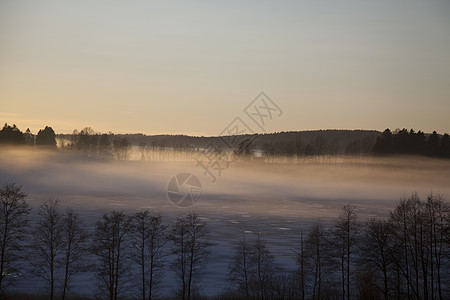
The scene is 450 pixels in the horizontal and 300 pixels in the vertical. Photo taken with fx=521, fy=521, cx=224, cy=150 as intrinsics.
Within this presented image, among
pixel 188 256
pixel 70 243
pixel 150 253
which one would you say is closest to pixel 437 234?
pixel 188 256

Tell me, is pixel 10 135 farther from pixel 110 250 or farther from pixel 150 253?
pixel 110 250

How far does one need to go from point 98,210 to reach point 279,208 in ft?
177

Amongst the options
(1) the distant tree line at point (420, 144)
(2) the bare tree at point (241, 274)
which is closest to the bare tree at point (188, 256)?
(2) the bare tree at point (241, 274)

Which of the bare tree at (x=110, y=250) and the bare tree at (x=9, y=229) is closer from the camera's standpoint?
the bare tree at (x=9, y=229)

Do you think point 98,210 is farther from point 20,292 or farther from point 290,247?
point 20,292

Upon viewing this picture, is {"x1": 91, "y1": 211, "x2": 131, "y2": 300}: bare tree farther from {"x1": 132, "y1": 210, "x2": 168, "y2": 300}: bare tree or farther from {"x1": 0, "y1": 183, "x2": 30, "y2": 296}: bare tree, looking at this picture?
{"x1": 0, "y1": 183, "x2": 30, "y2": 296}: bare tree

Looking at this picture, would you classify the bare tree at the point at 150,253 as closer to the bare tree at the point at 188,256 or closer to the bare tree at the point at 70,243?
the bare tree at the point at 188,256

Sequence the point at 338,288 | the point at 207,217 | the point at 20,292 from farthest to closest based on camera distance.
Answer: the point at 207,217
the point at 338,288
the point at 20,292

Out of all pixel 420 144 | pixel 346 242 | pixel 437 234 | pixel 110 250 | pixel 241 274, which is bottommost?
pixel 241 274

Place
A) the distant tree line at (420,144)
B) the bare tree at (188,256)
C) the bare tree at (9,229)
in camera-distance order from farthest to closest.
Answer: the distant tree line at (420,144)
the bare tree at (188,256)
the bare tree at (9,229)

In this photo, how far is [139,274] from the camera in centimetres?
6756

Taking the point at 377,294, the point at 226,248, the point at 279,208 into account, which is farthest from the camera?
the point at 279,208

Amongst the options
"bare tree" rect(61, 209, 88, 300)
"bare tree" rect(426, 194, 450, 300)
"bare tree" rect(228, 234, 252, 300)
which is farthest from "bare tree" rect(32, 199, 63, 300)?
"bare tree" rect(426, 194, 450, 300)

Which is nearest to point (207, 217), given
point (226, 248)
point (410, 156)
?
point (226, 248)
